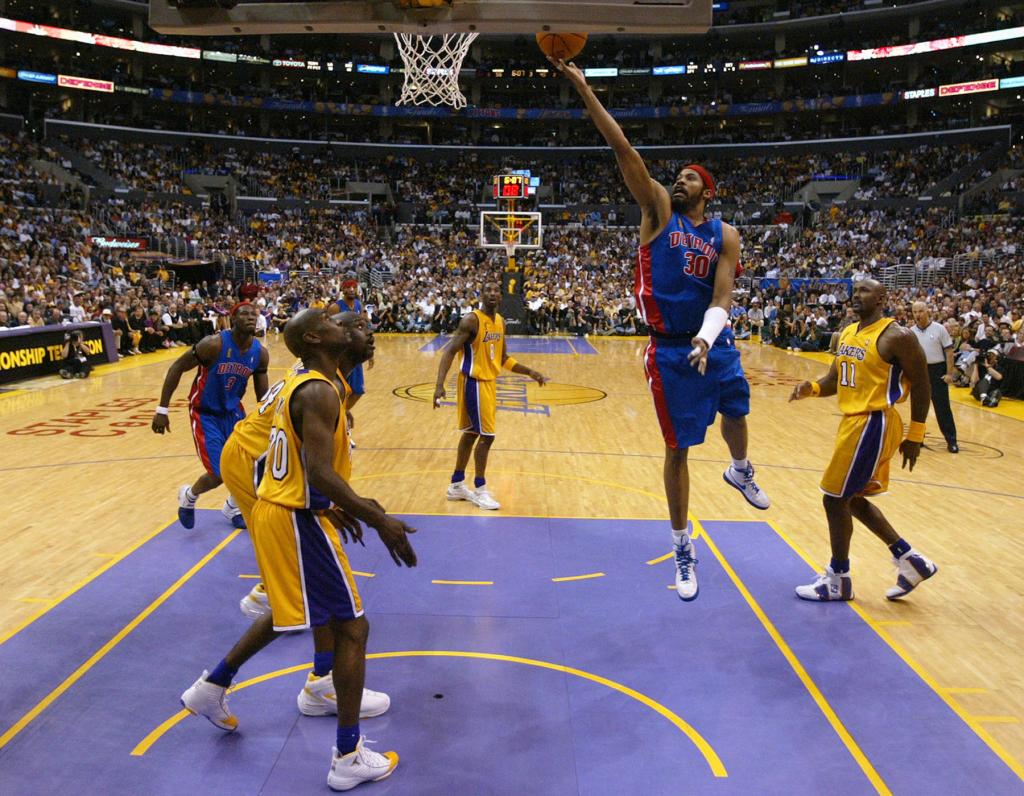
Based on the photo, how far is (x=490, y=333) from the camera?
7.32 meters

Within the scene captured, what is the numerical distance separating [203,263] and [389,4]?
2847cm

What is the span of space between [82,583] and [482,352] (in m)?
3.57

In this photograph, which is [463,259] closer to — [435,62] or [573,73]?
[435,62]

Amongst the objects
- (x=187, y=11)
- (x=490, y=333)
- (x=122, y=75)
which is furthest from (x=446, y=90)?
(x=122, y=75)

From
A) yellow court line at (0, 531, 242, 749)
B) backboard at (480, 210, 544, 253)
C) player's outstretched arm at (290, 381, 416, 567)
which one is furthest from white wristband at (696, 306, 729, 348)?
backboard at (480, 210, 544, 253)

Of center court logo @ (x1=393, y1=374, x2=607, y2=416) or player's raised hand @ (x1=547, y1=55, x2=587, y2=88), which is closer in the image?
player's raised hand @ (x1=547, y1=55, x2=587, y2=88)

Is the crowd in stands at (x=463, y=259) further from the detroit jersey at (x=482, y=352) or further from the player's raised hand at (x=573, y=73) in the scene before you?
the player's raised hand at (x=573, y=73)

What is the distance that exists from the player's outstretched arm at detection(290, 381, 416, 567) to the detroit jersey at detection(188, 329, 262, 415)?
9.83 feet

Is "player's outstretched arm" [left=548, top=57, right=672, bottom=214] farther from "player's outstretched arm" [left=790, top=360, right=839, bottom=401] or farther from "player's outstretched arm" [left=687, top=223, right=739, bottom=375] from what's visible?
"player's outstretched arm" [left=790, top=360, right=839, bottom=401]

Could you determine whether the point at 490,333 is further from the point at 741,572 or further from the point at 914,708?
the point at 914,708

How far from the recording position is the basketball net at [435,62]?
931cm

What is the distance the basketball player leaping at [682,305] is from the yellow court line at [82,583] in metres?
3.63

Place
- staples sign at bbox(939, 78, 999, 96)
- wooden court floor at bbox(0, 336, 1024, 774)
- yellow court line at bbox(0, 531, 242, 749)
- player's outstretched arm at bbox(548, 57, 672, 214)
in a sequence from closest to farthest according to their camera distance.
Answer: yellow court line at bbox(0, 531, 242, 749), player's outstretched arm at bbox(548, 57, 672, 214), wooden court floor at bbox(0, 336, 1024, 774), staples sign at bbox(939, 78, 999, 96)

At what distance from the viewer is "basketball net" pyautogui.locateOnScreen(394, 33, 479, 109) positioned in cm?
931
